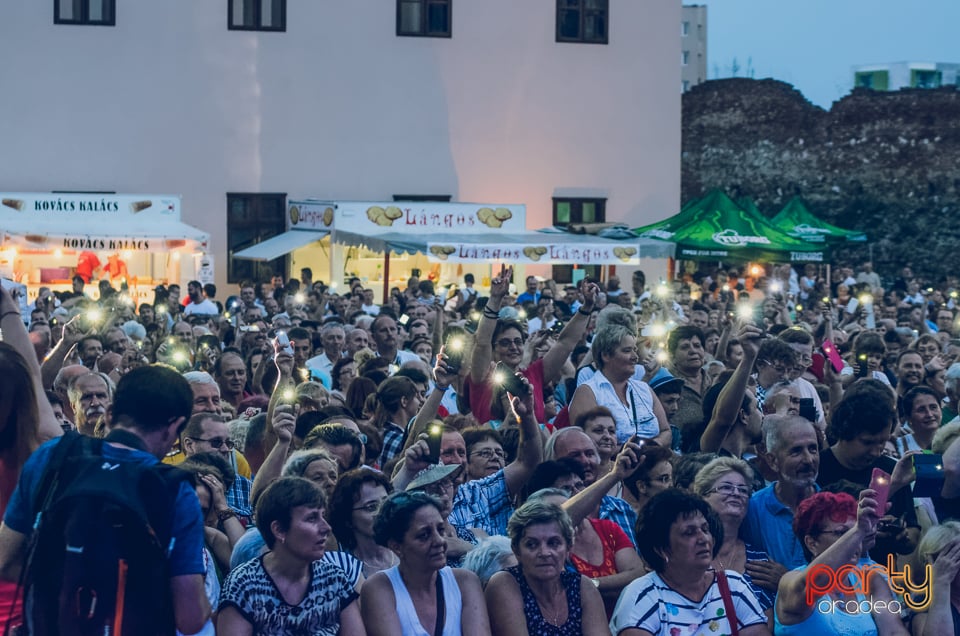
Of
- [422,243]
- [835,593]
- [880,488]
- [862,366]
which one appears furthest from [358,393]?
[422,243]

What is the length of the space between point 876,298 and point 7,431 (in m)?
20.5

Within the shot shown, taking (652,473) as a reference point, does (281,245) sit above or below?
above

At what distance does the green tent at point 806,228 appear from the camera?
2544 centimetres

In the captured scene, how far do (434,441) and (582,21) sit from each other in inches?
981

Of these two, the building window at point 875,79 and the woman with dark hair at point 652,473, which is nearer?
the woman with dark hair at point 652,473

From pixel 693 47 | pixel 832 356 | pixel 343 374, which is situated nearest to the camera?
pixel 832 356

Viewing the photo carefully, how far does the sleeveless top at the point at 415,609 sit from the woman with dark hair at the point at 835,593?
1258mm

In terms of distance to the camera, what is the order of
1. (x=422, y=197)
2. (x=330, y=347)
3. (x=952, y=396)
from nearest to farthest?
(x=952, y=396), (x=330, y=347), (x=422, y=197)

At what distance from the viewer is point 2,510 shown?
487cm

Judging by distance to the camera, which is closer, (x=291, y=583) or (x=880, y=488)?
(x=291, y=583)

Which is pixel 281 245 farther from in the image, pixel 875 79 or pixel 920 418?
pixel 875 79

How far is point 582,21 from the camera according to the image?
3072 centimetres

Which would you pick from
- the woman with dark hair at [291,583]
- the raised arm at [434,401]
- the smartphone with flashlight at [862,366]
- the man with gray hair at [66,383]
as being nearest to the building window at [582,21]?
the smartphone with flashlight at [862,366]

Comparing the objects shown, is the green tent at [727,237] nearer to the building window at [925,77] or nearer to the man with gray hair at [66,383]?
the man with gray hair at [66,383]
